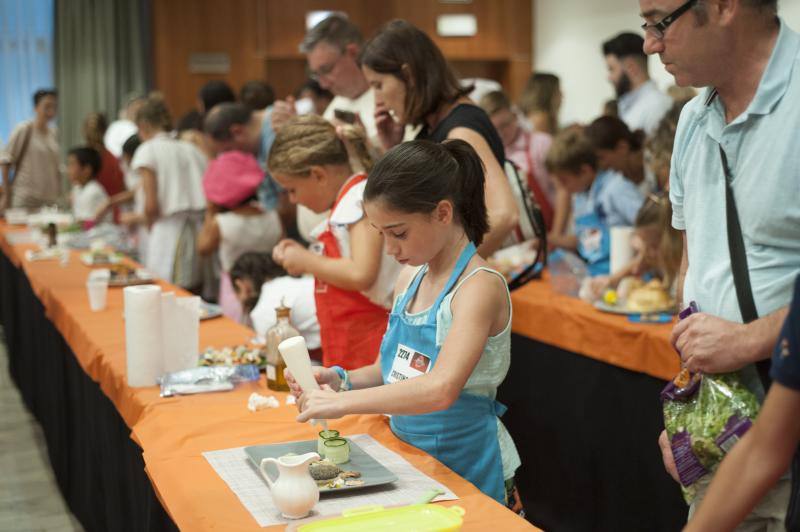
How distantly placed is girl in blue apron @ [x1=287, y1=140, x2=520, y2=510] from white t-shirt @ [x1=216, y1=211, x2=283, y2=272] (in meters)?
2.48

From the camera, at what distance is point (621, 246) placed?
3.38m

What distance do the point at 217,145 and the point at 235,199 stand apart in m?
0.38

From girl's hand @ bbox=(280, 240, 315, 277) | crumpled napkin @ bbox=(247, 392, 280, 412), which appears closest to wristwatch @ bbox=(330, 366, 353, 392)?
crumpled napkin @ bbox=(247, 392, 280, 412)

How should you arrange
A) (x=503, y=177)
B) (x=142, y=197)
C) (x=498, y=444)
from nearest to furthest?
(x=498, y=444), (x=503, y=177), (x=142, y=197)

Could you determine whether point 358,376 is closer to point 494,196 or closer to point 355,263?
point 355,263

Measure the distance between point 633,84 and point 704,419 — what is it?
147 inches

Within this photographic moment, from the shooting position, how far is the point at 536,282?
A: 12.8ft

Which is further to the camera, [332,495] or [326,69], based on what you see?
[326,69]

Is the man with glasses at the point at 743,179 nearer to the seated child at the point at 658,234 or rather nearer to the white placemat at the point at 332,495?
the white placemat at the point at 332,495

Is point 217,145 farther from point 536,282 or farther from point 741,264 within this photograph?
point 741,264

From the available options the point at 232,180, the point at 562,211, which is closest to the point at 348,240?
the point at 232,180

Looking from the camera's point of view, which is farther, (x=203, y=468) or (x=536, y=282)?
(x=536, y=282)

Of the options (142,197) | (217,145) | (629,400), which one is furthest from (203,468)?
(142,197)

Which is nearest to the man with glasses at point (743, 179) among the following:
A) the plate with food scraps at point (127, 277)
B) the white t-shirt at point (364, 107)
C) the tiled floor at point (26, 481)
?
the white t-shirt at point (364, 107)
